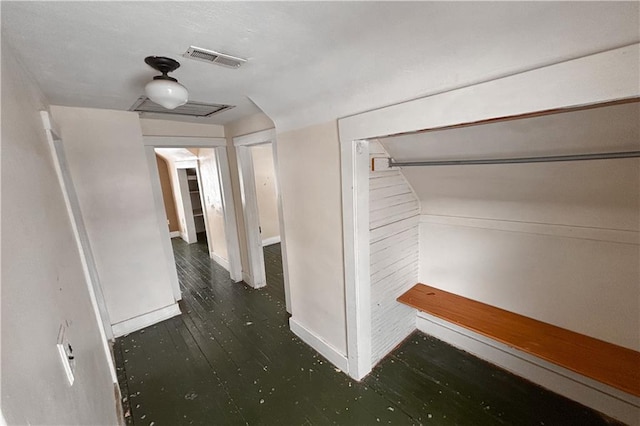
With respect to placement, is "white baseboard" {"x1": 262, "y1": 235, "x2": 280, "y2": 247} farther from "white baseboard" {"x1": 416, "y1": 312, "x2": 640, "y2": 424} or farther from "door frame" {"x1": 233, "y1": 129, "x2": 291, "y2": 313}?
"white baseboard" {"x1": 416, "y1": 312, "x2": 640, "y2": 424}

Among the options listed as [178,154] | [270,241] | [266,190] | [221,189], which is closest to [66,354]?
[221,189]

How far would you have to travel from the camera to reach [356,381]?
1.81m

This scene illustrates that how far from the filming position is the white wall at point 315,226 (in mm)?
1717

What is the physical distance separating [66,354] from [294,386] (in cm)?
143

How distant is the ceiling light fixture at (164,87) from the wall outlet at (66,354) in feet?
3.46

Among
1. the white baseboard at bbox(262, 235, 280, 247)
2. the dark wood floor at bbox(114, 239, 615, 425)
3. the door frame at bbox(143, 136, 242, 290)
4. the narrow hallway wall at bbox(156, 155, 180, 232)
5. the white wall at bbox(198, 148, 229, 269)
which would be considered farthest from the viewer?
the narrow hallway wall at bbox(156, 155, 180, 232)

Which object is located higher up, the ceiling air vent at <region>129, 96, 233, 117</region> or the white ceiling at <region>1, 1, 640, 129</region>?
the ceiling air vent at <region>129, 96, 233, 117</region>

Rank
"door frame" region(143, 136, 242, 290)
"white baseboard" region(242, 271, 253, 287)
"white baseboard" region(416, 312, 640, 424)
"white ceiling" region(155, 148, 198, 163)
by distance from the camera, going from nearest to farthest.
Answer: "white baseboard" region(416, 312, 640, 424), "door frame" region(143, 136, 242, 290), "white baseboard" region(242, 271, 253, 287), "white ceiling" region(155, 148, 198, 163)

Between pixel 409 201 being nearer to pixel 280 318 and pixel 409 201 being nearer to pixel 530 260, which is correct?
pixel 530 260

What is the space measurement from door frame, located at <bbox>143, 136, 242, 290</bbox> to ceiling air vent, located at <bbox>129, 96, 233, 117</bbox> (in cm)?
46

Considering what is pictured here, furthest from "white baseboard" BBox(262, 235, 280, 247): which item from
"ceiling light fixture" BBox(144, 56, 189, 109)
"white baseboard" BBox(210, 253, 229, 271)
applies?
"ceiling light fixture" BBox(144, 56, 189, 109)

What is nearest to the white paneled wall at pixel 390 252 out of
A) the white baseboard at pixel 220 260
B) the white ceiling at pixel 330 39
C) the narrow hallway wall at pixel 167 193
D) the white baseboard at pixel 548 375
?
the white baseboard at pixel 548 375

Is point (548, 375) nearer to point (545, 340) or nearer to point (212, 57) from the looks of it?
point (545, 340)

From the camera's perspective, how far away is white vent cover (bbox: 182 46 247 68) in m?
1.13
